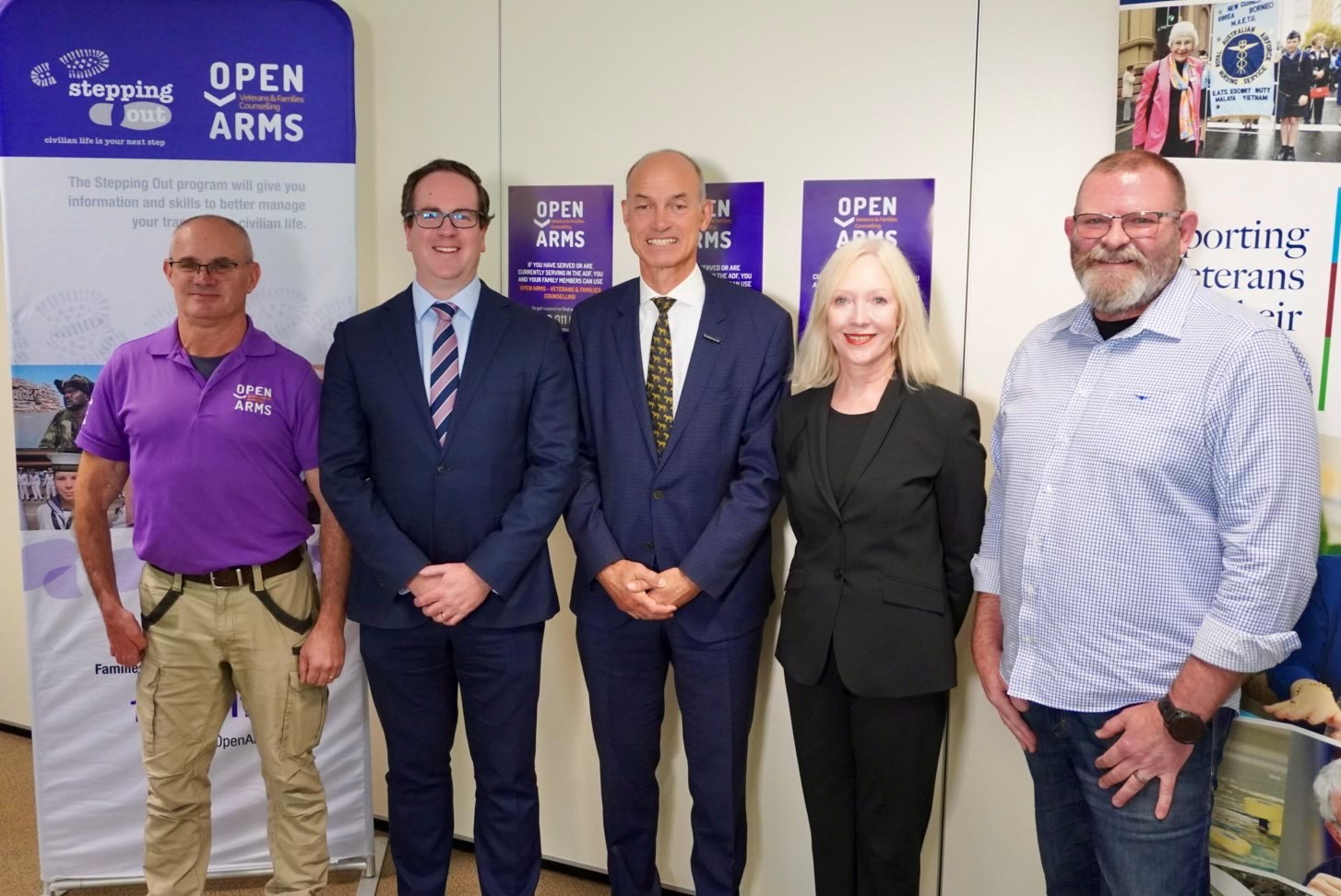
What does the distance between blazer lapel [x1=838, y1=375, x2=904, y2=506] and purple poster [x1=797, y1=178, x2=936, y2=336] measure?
18.8 inches

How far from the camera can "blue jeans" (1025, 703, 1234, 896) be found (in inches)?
76.2

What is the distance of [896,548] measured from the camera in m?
2.23

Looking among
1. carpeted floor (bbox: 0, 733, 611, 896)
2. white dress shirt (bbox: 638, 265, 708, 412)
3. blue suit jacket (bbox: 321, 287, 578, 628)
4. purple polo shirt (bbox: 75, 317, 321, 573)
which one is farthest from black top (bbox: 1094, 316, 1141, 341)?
carpeted floor (bbox: 0, 733, 611, 896)

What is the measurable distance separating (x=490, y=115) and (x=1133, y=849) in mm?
2473

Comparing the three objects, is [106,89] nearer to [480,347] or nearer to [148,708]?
[480,347]

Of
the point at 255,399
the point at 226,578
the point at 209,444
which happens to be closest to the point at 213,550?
the point at 226,578

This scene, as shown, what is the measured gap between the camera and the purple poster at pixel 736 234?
279 cm

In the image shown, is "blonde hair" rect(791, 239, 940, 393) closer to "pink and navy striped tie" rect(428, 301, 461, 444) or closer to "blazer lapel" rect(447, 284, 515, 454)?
"blazer lapel" rect(447, 284, 515, 454)

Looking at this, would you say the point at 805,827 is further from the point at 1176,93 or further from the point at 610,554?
the point at 1176,93

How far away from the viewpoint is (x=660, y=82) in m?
2.86

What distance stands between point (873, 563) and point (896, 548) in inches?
2.3

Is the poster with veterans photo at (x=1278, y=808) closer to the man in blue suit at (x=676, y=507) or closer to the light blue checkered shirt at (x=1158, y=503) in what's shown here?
the light blue checkered shirt at (x=1158, y=503)

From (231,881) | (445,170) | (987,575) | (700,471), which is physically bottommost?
(231,881)

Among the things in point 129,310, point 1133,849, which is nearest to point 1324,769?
point 1133,849
